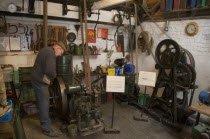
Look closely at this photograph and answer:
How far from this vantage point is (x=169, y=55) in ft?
10.5

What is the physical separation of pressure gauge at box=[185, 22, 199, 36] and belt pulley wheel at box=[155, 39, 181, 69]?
66cm

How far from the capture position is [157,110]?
3.71m

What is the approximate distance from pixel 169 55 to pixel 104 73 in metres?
1.84

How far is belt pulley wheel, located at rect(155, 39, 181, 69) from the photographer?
3.00 metres

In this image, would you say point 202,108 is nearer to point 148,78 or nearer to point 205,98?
point 205,98

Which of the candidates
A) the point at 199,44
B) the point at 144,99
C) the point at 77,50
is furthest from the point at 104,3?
the point at 144,99

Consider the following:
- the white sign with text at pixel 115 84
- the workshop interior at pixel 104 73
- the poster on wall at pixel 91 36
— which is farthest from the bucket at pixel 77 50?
the white sign with text at pixel 115 84

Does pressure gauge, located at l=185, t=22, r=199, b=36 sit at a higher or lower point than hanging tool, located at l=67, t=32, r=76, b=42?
higher

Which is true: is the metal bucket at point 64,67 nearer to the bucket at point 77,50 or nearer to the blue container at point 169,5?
the bucket at point 77,50

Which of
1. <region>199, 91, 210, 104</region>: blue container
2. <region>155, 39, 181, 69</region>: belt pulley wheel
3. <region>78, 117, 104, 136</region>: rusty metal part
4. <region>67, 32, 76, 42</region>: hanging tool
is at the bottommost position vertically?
<region>78, 117, 104, 136</region>: rusty metal part

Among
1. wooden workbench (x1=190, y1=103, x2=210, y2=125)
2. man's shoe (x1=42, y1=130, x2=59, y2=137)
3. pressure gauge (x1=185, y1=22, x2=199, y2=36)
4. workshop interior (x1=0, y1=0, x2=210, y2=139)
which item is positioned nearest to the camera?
wooden workbench (x1=190, y1=103, x2=210, y2=125)

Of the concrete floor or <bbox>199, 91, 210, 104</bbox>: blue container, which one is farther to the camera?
the concrete floor

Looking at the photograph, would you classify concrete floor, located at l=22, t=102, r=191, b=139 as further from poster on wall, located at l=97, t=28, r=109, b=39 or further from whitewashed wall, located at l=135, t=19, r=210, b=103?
poster on wall, located at l=97, t=28, r=109, b=39

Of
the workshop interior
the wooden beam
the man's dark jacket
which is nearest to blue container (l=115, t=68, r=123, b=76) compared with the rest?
the workshop interior
